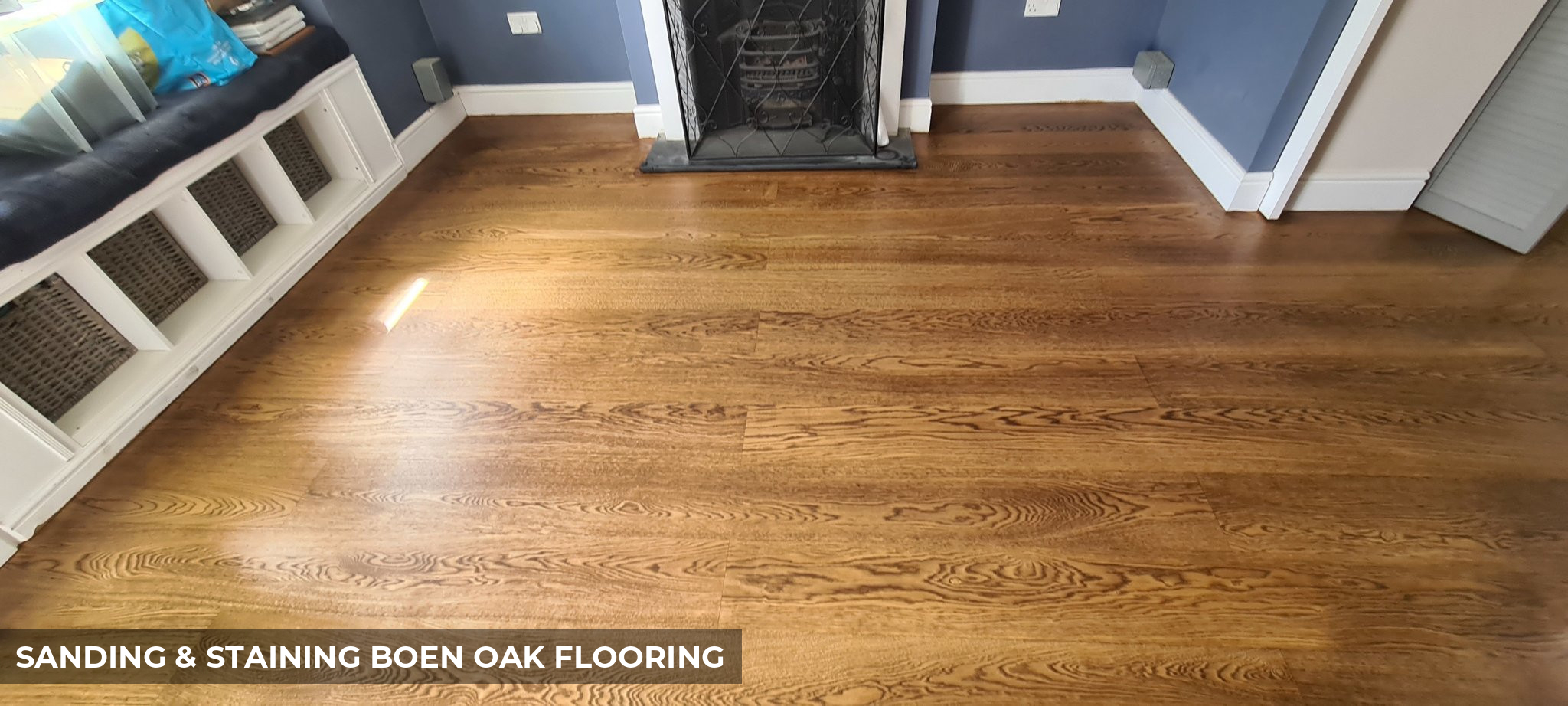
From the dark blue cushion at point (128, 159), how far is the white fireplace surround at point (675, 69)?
3.54 ft

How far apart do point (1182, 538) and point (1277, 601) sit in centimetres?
18

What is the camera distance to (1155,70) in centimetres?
257

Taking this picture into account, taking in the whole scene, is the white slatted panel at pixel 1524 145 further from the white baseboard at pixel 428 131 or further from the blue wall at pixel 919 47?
the white baseboard at pixel 428 131

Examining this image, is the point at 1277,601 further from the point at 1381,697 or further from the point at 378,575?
the point at 378,575

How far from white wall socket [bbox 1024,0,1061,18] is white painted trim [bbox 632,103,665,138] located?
1.50m

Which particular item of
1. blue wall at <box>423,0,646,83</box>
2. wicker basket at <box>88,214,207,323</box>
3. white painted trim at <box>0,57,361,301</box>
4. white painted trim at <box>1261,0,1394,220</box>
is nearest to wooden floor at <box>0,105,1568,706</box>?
white painted trim at <box>1261,0,1394,220</box>

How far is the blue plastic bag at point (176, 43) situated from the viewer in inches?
68.0

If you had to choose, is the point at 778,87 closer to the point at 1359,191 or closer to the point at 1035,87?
the point at 1035,87

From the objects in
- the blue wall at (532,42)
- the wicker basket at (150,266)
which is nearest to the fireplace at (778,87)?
the blue wall at (532,42)

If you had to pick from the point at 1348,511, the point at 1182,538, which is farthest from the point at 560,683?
the point at 1348,511

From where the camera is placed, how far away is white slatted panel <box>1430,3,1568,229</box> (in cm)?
174

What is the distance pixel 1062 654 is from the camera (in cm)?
117

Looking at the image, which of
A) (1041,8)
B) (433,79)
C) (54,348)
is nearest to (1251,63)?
(1041,8)

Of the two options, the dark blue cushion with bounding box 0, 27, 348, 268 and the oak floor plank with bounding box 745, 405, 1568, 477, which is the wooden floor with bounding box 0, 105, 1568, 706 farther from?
the dark blue cushion with bounding box 0, 27, 348, 268
